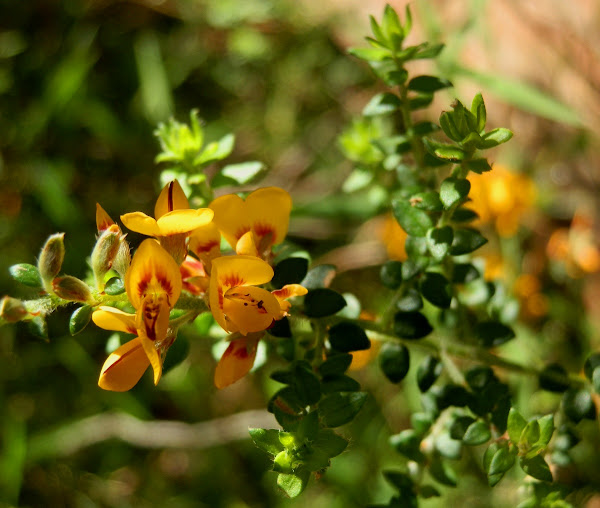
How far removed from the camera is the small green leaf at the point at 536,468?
121 centimetres

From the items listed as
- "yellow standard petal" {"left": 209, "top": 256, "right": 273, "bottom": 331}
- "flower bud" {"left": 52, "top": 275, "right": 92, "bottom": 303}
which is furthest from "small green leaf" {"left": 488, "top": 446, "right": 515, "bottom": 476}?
"flower bud" {"left": 52, "top": 275, "right": 92, "bottom": 303}

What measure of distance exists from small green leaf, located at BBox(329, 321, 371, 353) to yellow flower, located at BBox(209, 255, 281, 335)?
10.5 inches

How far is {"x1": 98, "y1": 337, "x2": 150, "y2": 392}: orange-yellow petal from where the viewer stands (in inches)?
39.1

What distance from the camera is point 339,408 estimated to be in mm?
1137

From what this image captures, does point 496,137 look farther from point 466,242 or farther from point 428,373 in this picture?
point 428,373

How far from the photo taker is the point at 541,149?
9.41 feet

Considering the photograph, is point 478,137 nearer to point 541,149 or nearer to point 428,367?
point 428,367

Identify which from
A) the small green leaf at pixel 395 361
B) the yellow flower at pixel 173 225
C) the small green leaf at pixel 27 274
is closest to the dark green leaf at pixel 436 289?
the small green leaf at pixel 395 361

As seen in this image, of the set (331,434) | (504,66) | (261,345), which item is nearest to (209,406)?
(261,345)

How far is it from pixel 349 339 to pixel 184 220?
43cm

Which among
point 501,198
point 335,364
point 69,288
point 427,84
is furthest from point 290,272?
point 501,198

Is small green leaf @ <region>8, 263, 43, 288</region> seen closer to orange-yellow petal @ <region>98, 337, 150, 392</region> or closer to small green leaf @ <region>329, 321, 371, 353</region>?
orange-yellow petal @ <region>98, 337, 150, 392</region>

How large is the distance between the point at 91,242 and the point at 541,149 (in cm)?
195

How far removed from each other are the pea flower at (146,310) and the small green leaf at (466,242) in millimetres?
546
